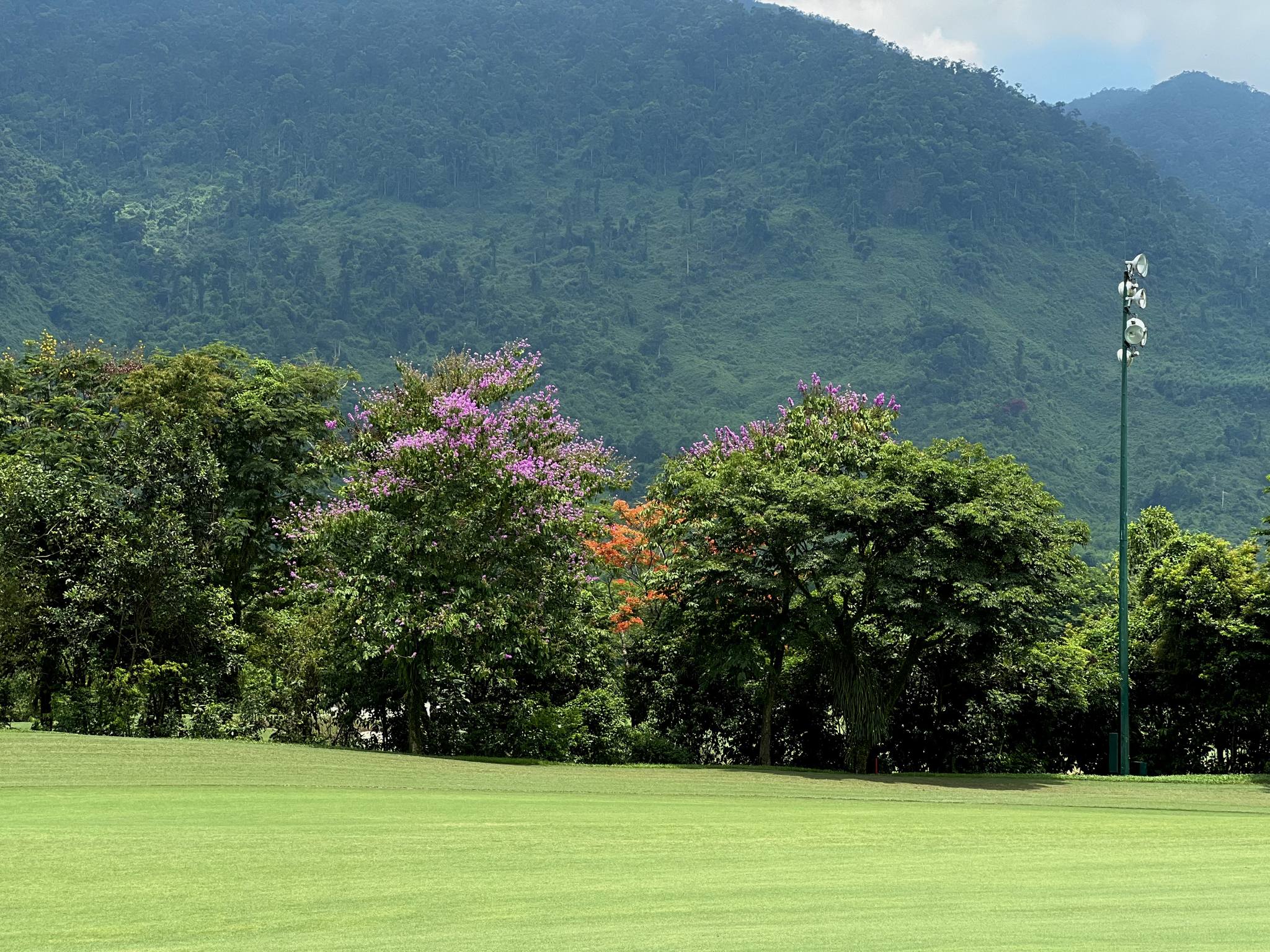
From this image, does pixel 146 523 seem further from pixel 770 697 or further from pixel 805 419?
pixel 805 419

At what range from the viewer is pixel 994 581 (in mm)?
23641

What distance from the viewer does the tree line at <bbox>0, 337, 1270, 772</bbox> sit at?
24562mm

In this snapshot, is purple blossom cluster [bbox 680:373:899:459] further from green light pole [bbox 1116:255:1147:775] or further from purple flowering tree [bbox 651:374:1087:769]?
green light pole [bbox 1116:255:1147:775]

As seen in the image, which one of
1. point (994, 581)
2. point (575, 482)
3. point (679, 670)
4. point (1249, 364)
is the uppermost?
point (1249, 364)

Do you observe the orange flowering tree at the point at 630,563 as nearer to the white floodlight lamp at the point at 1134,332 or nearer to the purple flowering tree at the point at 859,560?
the purple flowering tree at the point at 859,560

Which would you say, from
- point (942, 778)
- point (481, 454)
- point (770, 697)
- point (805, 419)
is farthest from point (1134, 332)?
point (481, 454)

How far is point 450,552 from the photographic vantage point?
2477cm

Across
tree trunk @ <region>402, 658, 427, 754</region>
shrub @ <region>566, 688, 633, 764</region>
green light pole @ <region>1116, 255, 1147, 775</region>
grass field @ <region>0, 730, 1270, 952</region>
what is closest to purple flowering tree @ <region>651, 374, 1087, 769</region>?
green light pole @ <region>1116, 255, 1147, 775</region>

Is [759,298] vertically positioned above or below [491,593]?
above

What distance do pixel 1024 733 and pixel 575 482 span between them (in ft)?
34.6

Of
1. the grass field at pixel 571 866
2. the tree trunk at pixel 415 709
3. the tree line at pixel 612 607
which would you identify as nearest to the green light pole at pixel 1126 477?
the tree line at pixel 612 607

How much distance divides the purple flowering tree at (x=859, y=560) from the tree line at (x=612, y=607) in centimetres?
7

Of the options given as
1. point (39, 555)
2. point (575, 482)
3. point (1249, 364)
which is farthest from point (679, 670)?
point (1249, 364)

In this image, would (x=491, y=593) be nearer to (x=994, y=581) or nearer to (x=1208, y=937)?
(x=994, y=581)
